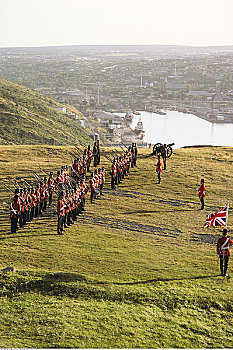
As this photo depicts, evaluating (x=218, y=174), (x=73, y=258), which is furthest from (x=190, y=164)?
(x=73, y=258)

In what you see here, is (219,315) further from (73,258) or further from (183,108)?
(183,108)

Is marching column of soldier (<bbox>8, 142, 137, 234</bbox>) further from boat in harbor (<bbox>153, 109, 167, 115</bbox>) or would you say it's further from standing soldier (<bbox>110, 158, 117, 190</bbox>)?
boat in harbor (<bbox>153, 109, 167, 115</bbox>)

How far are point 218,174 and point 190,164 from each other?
2.78m

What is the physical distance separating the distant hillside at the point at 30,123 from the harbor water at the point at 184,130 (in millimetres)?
25722

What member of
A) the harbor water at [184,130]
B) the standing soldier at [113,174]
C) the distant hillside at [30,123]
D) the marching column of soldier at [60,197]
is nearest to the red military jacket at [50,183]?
the marching column of soldier at [60,197]

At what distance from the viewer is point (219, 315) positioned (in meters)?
12.0

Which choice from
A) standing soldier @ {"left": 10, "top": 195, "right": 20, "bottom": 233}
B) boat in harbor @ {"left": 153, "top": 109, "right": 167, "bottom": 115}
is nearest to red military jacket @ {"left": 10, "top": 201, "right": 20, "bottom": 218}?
standing soldier @ {"left": 10, "top": 195, "right": 20, "bottom": 233}

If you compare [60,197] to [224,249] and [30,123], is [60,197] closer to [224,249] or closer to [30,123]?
[224,249]

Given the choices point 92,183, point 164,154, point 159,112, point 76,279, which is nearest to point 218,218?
point 76,279

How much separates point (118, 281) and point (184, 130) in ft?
406

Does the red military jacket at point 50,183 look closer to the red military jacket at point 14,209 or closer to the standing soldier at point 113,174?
the red military jacket at point 14,209

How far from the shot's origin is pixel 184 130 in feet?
439

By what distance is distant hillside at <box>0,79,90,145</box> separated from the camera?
74312 millimetres

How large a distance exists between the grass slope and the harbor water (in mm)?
82917
